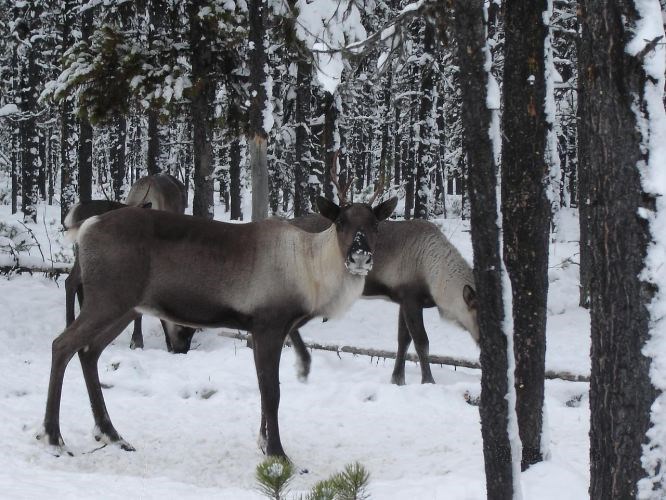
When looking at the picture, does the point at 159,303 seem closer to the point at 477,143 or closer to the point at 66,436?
the point at 66,436

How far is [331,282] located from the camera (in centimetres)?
574

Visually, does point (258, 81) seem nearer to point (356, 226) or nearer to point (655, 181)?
point (356, 226)

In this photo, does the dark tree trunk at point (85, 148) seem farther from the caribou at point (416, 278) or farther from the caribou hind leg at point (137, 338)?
the caribou at point (416, 278)

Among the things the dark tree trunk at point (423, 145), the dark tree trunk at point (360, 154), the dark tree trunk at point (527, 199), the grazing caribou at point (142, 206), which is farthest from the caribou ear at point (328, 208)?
the dark tree trunk at point (360, 154)

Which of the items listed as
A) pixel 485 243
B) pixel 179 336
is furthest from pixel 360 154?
pixel 485 243

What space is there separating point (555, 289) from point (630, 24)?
1237 centimetres

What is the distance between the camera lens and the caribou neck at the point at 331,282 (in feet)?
18.8

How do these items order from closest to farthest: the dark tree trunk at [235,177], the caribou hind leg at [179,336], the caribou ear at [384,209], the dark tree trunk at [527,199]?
the dark tree trunk at [527,199] → the caribou ear at [384,209] → the caribou hind leg at [179,336] → the dark tree trunk at [235,177]

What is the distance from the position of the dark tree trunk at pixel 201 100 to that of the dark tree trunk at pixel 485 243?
8.46 meters

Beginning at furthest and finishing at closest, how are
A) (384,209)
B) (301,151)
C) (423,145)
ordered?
(301,151) < (423,145) < (384,209)

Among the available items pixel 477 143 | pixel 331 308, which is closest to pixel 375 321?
pixel 331 308

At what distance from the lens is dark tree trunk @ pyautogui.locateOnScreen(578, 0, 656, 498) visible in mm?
2713

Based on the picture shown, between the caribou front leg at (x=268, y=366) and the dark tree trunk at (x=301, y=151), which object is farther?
the dark tree trunk at (x=301, y=151)

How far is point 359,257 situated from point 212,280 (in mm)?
1247
